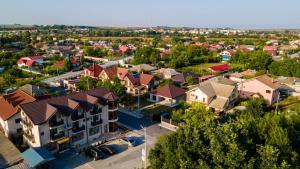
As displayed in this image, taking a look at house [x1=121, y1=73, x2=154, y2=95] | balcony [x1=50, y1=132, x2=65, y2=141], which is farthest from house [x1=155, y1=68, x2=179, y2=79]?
balcony [x1=50, y1=132, x2=65, y2=141]

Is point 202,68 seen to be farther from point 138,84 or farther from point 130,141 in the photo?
point 130,141

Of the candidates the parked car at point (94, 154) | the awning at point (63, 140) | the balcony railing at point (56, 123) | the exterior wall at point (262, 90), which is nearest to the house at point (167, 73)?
the exterior wall at point (262, 90)

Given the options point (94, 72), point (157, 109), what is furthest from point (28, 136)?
point (94, 72)

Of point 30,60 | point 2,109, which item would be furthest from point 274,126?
point 30,60

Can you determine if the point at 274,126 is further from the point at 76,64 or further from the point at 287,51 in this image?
the point at 287,51

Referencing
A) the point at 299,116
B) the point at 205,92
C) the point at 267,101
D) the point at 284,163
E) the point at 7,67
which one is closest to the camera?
the point at 284,163

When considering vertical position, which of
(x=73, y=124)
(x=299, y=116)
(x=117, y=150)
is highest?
(x=299, y=116)

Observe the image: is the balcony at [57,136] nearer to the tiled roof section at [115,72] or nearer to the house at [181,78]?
the tiled roof section at [115,72]

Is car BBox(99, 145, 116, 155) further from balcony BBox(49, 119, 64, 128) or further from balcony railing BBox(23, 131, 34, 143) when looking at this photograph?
balcony railing BBox(23, 131, 34, 143)
